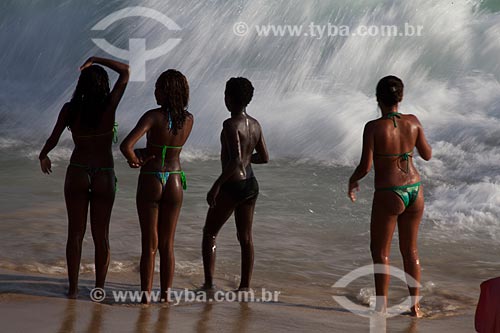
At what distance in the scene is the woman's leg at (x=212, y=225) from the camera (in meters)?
6.23

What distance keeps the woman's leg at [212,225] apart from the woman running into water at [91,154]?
0.72 meters

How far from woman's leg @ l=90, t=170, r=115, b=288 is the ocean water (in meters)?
0.78

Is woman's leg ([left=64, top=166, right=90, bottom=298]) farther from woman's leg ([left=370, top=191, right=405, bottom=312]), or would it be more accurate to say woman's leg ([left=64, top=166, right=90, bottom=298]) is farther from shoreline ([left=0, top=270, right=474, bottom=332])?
woman's leg ([left=370, top=191, right=405, bottom=312])

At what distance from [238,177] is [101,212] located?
928mm

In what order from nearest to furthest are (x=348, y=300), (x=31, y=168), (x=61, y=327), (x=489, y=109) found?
1. (x=61, y=327)
2. (x=348, y=300)
3. (x=31, y=168)
4. (x=489, y=109)

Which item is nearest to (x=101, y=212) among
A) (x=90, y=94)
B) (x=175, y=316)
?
(x=90, y=94)

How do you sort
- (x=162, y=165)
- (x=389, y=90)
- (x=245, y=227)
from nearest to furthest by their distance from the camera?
1. (x=389, y=90)
2. (x=162, y=165)
3. (x=245, y=227)

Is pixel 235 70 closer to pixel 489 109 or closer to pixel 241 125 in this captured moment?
pixel 489 109

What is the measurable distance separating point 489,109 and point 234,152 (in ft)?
27.4

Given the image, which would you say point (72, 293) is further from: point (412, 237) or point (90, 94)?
point (412, 237)

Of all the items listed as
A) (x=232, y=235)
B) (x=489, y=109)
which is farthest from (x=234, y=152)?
(x=489, y=109)

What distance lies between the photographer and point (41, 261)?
7.12 metres

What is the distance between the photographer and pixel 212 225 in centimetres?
636

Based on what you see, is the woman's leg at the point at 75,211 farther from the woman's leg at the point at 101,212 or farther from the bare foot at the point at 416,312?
the bare foot at the point at 416,312
